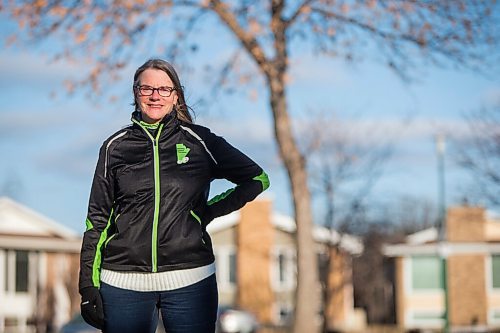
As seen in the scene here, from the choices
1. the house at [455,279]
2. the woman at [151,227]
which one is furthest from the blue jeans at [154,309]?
the house at [455,279]

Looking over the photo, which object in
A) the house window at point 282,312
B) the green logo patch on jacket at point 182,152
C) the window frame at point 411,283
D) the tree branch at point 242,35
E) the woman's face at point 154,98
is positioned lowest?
the house window at point 282,312

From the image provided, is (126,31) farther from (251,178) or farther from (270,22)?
(251,178)

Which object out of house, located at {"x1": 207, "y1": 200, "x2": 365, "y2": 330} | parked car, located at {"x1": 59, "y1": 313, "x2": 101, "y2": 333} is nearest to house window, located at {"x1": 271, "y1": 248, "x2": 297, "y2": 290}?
house, located at {"x1": 207, "y1": 200, "x2": 365, "y2": 330}

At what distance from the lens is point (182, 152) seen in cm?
452

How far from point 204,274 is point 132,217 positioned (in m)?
0.40

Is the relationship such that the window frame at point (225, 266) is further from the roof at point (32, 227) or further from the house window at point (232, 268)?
the roof at point (32, 227)

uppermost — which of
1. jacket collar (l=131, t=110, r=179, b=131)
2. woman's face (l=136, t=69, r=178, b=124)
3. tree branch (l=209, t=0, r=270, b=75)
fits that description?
tree branch (l=209, t=0, r=270, b=75)

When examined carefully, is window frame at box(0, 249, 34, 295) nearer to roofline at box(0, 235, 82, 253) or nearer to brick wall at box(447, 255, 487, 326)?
roofline at box(0, 235, 82, 253)

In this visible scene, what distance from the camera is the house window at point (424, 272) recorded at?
46781 millimetres

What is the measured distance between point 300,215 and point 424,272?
1088 inches

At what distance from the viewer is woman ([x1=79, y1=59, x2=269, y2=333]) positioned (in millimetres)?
4383

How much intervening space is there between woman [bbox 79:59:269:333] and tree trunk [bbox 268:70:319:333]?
15.4 m

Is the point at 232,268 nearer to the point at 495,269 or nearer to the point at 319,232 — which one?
the point at 319,232

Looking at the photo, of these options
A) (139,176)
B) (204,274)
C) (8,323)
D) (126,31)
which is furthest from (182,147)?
(8,323)
